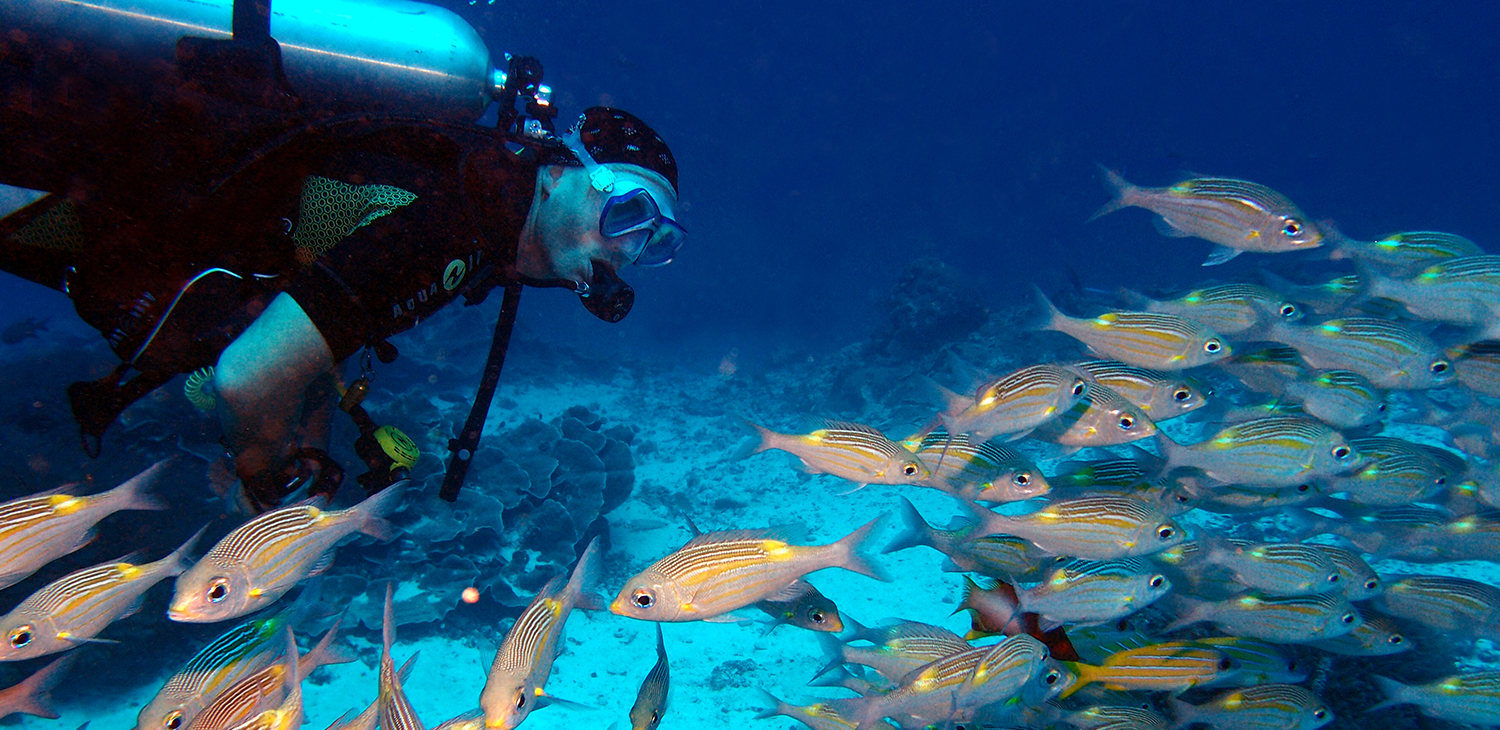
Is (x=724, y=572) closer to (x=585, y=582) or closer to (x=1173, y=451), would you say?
(x=585, y=582)

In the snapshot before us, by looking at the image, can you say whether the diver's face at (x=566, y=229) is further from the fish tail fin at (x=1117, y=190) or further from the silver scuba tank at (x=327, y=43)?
the fish tail fin at (x=1117, y=190)

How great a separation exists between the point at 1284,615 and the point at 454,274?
409 centimetres

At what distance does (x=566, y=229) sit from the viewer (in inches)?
105

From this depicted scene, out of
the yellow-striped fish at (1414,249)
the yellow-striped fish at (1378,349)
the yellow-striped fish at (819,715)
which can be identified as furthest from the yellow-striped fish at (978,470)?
the yellow-striped fish at (1414,249)

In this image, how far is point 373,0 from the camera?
3.36 m

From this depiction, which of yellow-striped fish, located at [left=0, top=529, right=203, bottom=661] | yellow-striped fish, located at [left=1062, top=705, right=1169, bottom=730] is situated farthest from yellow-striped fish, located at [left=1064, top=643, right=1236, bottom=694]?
yellow-striped fish, located at [left=0, top=529, right=203, bottom=661]

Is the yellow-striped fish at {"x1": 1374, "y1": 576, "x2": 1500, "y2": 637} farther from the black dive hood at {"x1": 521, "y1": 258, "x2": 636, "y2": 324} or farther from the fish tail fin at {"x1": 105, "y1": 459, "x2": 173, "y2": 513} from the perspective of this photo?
the fish tail fin at {"x1": 105, "y1": 459, "x2": 173, "y2": 513}

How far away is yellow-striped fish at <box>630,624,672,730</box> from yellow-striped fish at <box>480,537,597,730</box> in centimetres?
41

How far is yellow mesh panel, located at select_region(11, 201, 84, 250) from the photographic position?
2.24m

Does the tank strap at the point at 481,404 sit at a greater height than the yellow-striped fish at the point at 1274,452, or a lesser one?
lesser

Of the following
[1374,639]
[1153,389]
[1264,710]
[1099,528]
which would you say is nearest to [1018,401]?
[1099,528]

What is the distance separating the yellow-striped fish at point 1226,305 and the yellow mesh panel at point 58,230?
4.75 metres

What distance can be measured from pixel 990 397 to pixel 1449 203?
259 ft

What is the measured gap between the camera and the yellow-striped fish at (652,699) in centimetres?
247
